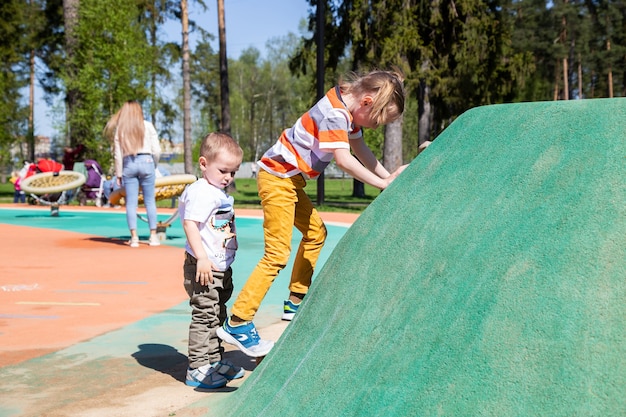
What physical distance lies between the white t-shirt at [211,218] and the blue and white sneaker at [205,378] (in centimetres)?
57

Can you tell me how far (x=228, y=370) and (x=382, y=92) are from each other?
6.10 feet

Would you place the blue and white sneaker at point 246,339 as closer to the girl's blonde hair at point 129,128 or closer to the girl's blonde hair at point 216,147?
the girl's blonde hair at point 216,147

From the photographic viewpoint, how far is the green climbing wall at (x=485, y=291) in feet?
7.14

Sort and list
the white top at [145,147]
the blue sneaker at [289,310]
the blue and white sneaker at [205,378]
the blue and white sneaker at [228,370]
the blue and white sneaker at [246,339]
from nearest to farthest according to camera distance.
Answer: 1. the blue and white sneaker at [205,378]
2. the blue and white sneaker at [228,370]
3. the blue and white sneaker at [246,339]
4. the blue sneaker at [289,310]
5. the white top at [145,147]

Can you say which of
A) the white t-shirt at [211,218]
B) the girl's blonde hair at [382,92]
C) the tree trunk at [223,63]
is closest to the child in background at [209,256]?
the white t-shirt at [211,218]

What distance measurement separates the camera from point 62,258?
991cm

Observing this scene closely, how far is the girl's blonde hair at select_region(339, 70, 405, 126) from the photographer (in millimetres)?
4504

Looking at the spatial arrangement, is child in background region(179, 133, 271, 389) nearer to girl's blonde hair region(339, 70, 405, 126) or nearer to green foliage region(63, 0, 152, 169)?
girl's blonde hair region(339, 70, 405, 126)

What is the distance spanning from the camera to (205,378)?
4.06 meters

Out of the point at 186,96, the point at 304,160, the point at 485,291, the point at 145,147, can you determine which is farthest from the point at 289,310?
the point at 186,96

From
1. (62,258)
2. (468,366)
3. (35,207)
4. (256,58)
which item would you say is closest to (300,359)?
(468,366)

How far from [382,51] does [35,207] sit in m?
12.9

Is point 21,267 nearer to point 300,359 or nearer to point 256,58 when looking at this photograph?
point 300,359

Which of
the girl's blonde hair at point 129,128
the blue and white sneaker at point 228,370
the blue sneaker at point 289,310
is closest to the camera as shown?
the blue and white sneaker at point 228,370
